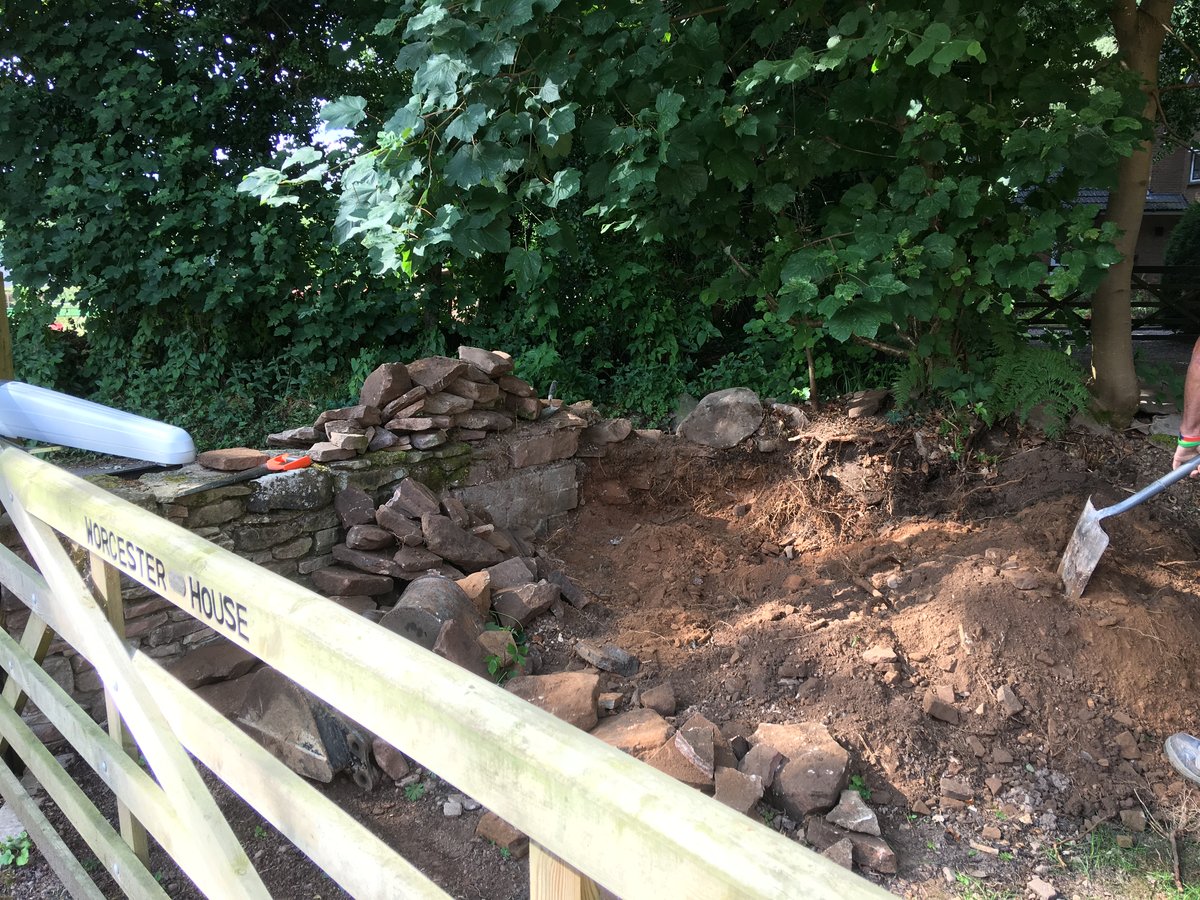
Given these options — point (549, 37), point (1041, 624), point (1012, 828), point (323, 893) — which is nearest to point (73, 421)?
point (323, 893)

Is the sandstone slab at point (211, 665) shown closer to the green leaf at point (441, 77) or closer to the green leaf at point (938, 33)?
the green leaf at point (441, 77)

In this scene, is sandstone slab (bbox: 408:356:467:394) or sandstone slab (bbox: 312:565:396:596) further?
sandstone slab (bbox: 408:356:467:394)

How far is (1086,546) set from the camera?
157 inches

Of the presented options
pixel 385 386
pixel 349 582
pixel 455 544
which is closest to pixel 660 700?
pixel 455 544

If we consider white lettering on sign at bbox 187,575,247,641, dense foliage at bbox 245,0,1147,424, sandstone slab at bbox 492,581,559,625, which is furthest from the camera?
sandstone slab at bbox 492,581,559,625

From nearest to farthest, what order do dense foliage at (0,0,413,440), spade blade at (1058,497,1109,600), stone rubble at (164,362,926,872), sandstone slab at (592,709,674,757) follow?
1. stone rubble at (164,362,926,872)
2. sandstone slab at (592,709,674,757)
3. spade blade at (1058,497,1109,600)
4. dense foliage at (0,0,413,440)

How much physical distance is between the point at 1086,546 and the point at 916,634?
2.99 feet

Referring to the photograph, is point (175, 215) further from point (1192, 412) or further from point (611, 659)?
point (1192, 412)

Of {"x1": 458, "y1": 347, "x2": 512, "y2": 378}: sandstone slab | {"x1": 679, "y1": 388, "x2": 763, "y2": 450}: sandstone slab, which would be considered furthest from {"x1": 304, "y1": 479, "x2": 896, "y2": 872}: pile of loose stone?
{"x1": 679, "y1": 388, "x2": 763, "y2": 450}: sandstone slab

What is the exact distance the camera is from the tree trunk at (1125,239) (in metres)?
5.59

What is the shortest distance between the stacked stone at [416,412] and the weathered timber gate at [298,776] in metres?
2.45

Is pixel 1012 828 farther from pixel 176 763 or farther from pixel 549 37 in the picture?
A: pixel 549 37

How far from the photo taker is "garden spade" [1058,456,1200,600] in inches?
152

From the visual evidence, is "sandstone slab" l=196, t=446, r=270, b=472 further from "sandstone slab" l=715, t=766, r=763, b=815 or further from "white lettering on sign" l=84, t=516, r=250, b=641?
"sandstone slab" l=715, t=766, r=763, b=815
